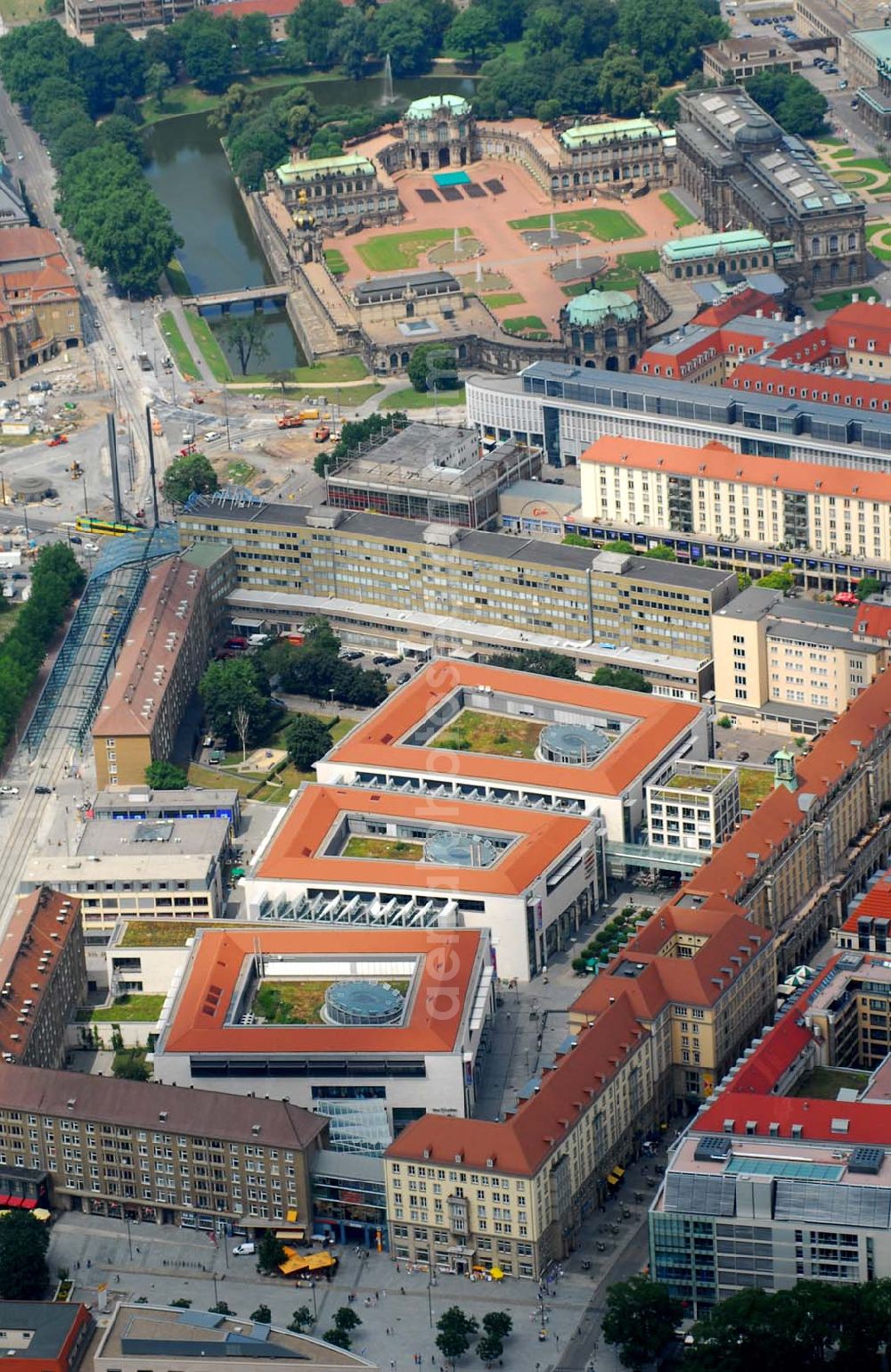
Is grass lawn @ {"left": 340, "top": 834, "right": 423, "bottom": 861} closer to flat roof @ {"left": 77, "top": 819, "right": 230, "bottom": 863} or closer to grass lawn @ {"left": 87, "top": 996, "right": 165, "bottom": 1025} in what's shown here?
flat roof @ {"left": 77, "top": 819, "right": 230, "bottom": 863}

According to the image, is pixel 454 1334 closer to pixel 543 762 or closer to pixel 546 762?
pixel 543 762

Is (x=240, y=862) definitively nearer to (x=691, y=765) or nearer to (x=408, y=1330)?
(x=691, y=765)

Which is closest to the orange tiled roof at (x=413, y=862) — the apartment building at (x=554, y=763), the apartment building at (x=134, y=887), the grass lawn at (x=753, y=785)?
the apartment building at (x=554, y=763)

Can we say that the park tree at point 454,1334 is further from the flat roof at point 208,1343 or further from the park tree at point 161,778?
the park tree at point 161,778

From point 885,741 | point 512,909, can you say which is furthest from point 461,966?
point 885,741

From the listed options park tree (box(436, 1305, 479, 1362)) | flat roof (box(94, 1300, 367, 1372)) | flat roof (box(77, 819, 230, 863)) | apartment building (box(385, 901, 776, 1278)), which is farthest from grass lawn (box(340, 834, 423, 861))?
flat roof (box(94, 1300, 367, 1372))

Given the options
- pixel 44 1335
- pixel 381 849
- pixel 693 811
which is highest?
pixel 44 1335

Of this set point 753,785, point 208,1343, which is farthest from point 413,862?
point 208,1343
